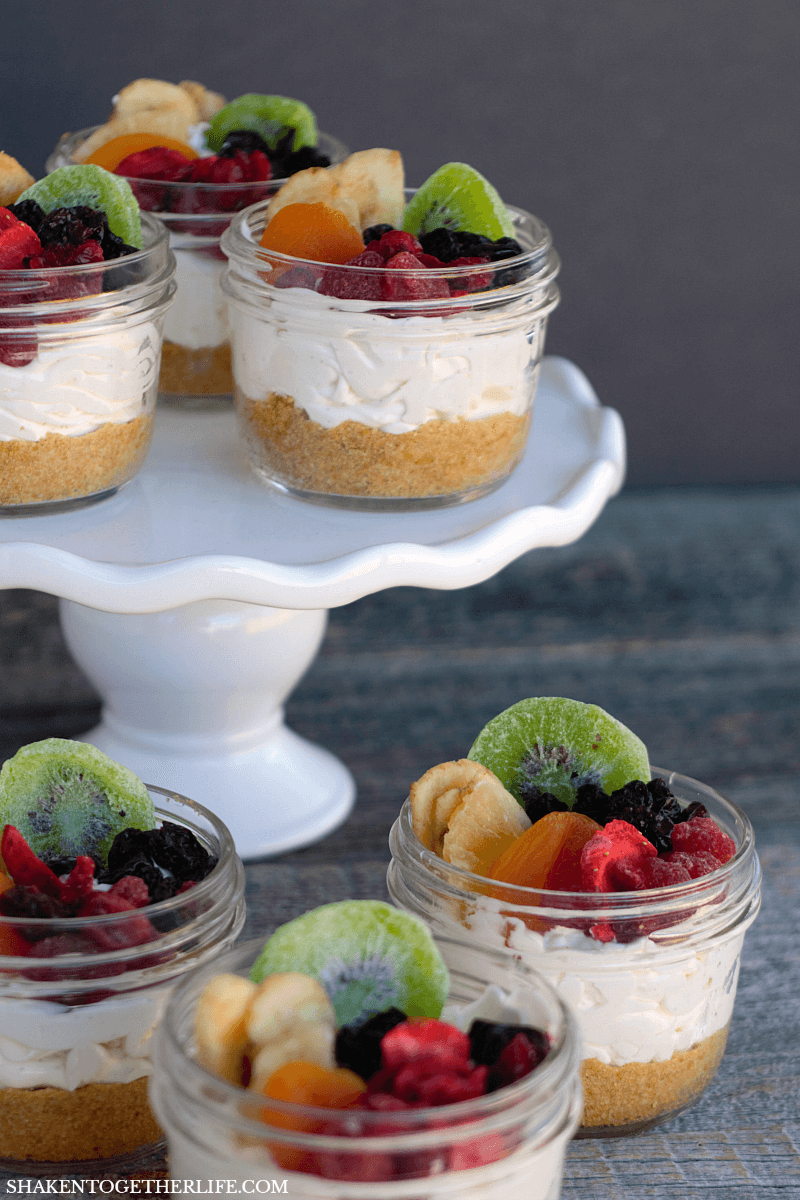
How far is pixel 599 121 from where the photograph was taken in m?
1.94

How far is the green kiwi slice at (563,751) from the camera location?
111 cm

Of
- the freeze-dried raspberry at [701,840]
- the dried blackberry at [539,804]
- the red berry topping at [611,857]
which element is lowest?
the dried blackberry at [539,804]

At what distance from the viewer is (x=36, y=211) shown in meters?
1.14

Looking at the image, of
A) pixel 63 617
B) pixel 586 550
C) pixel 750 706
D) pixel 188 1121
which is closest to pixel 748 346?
pixel 586 550

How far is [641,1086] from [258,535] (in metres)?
0.55

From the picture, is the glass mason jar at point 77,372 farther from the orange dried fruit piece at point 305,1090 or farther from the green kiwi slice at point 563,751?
the orange dried fruit piece at point 305,1090

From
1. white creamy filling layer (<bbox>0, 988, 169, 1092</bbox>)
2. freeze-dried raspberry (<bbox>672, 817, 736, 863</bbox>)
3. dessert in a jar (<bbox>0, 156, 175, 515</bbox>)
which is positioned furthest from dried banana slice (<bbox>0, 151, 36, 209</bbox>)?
freeze-dried raspberry (<bbox>672, 817, 736, 863</bbox>)

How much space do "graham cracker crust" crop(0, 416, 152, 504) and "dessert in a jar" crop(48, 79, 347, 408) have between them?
226mm

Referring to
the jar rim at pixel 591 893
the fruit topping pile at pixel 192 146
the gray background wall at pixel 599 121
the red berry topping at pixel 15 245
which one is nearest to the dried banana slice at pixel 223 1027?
the jar rim at pixel 591 893

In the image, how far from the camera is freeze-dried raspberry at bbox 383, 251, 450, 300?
1.08 metres

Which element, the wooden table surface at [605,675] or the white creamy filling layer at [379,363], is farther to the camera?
the wooden table surface at [605,675]

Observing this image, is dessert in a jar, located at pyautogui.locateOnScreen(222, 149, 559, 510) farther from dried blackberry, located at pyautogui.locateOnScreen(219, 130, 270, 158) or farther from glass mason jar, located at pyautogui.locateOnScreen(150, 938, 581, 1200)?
glass mason jar, located at pyautogui.locateOnScreen(150, 938, 581, 1200)

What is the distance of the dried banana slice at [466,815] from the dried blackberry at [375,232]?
476 millimetres

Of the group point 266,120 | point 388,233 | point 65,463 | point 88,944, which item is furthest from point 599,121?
point 88,944
